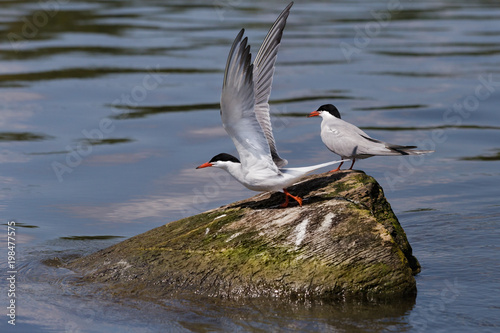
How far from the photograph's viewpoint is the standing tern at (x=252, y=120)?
5.86 metres

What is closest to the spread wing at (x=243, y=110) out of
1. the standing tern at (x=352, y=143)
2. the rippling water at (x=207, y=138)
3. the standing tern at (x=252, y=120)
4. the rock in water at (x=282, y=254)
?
the standing tern at (x=252, y=120)

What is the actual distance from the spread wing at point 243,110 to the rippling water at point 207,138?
1235 millimetres

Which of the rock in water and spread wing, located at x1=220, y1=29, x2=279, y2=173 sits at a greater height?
spread wing, located at x1=220, y1=29, x2=279, y2=173

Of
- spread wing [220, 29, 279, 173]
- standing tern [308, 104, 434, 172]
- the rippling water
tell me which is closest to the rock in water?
the rippling water

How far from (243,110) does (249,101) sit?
9 cm

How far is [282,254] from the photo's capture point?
Result: 610cm

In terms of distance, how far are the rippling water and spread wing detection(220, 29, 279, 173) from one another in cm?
123

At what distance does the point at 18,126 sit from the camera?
12.4 m

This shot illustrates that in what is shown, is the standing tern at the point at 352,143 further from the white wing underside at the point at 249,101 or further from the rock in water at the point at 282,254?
the white wing underside at the point at 249,101

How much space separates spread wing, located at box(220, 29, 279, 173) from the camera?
5.81 meters

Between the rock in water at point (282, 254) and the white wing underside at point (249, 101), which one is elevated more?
the white wing underside at point (249, 101)

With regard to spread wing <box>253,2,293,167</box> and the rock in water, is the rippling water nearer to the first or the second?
the rock in water

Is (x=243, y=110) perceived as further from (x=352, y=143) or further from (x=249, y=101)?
(x=352, y=143)

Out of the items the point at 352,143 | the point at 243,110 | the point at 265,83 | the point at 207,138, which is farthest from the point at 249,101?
the point at 207,138
